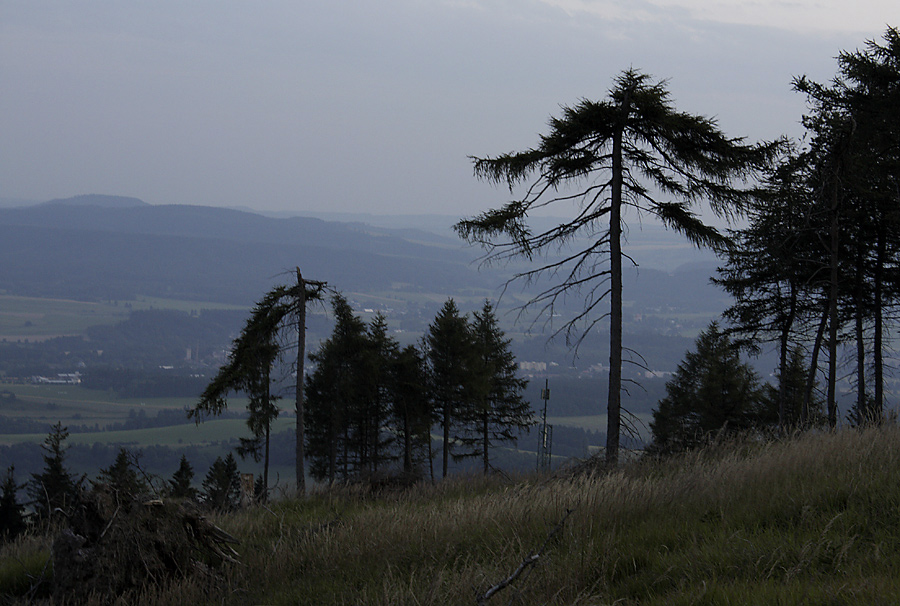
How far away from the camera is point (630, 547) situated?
4500 millimetres

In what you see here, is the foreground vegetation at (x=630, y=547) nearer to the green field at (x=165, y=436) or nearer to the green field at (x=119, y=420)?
the green field at (x=119, y=420)

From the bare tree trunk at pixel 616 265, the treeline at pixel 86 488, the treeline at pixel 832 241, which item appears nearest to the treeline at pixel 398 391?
the treeline at pixel 86 488

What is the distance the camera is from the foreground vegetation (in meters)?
3.68

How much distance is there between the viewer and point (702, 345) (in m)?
34.0

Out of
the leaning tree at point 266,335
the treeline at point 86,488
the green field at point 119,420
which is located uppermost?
the leaning tree at point 266,335

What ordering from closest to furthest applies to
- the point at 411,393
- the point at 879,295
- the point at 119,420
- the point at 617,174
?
1. the point at 617,174
2. the point at 879,295
3. the point at 411,393
4. the point at 119,420

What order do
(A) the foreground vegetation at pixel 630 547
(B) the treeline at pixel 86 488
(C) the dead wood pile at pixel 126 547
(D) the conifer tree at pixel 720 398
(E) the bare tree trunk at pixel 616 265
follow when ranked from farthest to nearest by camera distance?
(D) the conifer tree at pixel 720 398, (E) the bare tree trunk at pixel 616 265, (B) the treeline at pixel 86 488, (C) the dead wood pile at pixel 126 547, (A) the foreground vegetation at pixel 630 547

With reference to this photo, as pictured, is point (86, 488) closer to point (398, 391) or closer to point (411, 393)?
point (411, 393)

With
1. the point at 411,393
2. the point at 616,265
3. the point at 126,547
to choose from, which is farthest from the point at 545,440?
the point at 126,547

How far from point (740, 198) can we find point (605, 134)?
9.36 ft

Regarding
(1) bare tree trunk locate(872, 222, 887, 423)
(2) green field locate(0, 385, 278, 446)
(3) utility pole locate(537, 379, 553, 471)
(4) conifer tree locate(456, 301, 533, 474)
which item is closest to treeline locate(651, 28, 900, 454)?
(1) bare tree trunk locate(872, 222, 887, 423)

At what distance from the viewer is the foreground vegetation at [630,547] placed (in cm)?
368

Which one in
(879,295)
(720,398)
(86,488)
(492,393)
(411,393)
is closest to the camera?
(86,488)

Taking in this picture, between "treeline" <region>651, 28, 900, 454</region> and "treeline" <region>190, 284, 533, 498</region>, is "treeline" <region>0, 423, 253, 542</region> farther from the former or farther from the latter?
"treeline" <region>651, 28, 900, 454</region>
